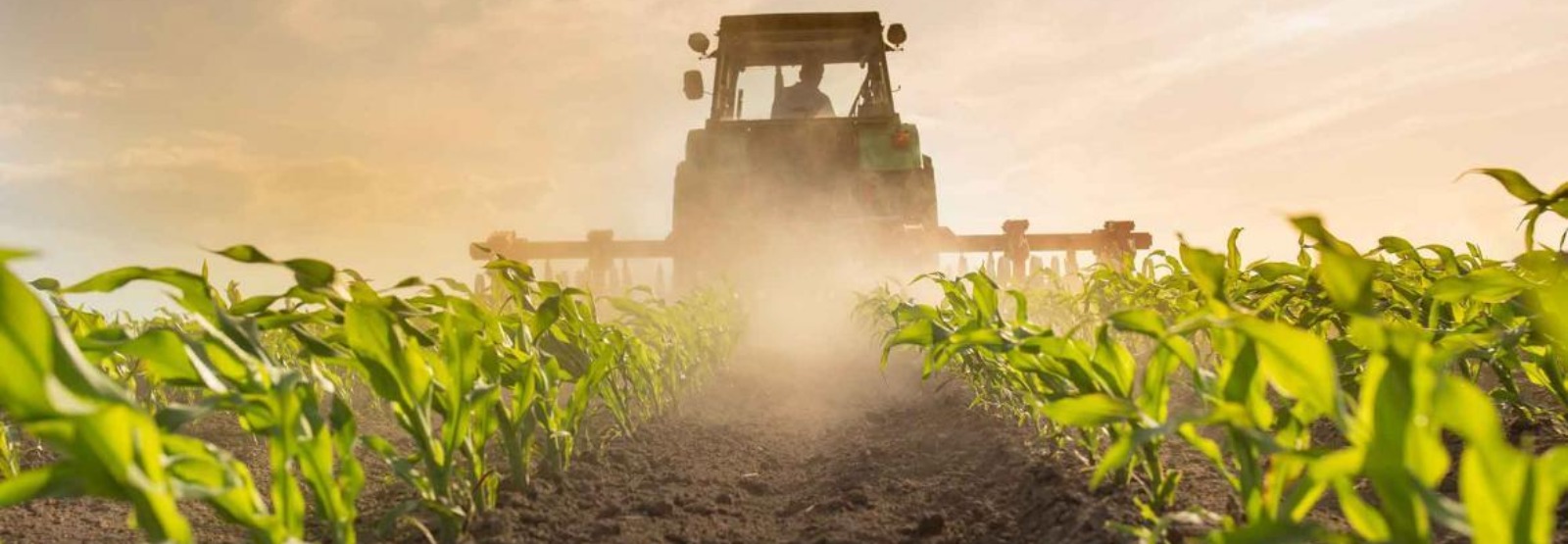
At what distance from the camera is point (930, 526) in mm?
1998

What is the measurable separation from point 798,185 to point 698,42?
1836 mm

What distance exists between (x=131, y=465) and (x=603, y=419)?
9.68 ft

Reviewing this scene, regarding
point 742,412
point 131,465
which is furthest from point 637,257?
point 131,465

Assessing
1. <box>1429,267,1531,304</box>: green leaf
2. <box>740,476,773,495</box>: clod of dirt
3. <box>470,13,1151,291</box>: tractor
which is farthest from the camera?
<box>470,13,1151,291</box>: tractor

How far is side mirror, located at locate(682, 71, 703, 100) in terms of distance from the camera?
27.9 feet

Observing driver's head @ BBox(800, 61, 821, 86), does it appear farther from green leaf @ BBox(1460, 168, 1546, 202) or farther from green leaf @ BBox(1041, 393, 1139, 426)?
green leaf @ BBox(1041, 393, 1139, 426)

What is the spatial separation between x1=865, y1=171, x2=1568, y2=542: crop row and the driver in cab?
22.1 ft

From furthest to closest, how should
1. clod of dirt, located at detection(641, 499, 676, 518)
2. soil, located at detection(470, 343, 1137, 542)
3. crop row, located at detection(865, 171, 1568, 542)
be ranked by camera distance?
1. clod of dirt, located at detection(641, 499, 676, 518)
2. soil, located at detection(470, 343, 1137, 542)
3. crop row, located at detection(865, 171, 1568, 542)

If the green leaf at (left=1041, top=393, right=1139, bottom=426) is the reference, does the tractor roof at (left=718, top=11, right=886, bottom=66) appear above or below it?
above

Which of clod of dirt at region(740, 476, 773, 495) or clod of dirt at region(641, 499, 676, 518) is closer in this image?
clod of dirt at region(641, 499, 676, 518)

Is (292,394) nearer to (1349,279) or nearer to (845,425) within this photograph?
(1349,279)

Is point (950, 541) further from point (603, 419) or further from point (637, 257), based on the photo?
point (637, 257)

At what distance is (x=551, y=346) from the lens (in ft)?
8.63

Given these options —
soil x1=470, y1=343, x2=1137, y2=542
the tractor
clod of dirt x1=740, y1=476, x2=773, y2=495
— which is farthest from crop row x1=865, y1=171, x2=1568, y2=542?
the tractor
